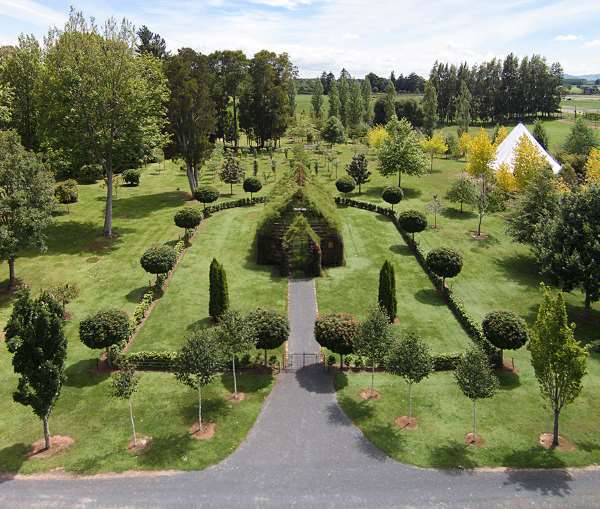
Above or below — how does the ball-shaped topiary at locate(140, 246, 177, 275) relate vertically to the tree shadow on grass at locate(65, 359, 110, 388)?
above

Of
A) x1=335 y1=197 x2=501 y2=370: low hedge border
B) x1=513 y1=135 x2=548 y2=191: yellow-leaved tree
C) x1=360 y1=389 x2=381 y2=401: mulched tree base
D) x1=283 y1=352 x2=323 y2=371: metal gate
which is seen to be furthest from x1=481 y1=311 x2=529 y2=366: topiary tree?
x1=513 y1=135 x2=548 y2=191: yellow-leaved tree

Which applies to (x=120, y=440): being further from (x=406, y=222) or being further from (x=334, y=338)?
(x=406, y=222)

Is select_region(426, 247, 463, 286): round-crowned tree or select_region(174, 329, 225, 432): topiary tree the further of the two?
select_region(426, 247, 463, 286): round-crowned tree

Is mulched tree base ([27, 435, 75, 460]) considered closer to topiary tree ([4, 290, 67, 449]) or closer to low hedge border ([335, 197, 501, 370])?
topiary tree ([4, 290, 67, 449])

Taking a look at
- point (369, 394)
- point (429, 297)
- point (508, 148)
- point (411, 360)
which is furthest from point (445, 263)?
point (508, 148)

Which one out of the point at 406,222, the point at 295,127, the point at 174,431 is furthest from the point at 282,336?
the point at 295,127

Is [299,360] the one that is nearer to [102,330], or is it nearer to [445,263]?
[102,330]

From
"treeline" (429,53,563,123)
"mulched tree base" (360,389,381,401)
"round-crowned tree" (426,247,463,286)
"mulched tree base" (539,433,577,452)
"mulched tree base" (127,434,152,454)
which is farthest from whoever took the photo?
"treeline" (429,53,563,123)
